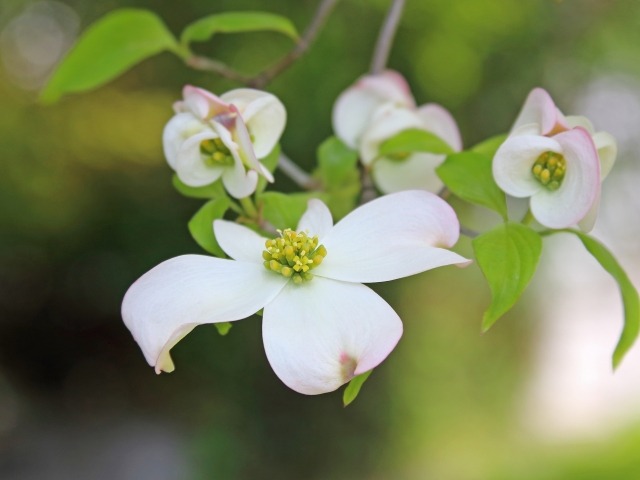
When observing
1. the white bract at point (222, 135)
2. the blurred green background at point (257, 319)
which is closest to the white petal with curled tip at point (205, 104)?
the white bract at point (222, 135)

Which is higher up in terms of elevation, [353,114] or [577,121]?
[577,121]

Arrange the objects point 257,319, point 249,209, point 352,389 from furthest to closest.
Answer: point 257,319, point 249,209, point 352,389

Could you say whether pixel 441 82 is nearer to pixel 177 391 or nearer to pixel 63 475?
pixel 177 391

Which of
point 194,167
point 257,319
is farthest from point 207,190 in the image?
point 257,319

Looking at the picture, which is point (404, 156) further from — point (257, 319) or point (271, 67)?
point (257, 319)

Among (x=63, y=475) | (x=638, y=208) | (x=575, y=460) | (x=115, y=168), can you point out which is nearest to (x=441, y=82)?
(x=638, y=208)

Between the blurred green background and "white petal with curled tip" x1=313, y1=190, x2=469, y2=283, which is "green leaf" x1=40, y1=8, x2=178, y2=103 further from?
the blurred green background

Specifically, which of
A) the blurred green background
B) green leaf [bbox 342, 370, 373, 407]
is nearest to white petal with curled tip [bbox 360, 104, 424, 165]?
green leaf [bbox 342, 370, 373, 407]

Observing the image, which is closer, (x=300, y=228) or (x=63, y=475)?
(x=300, y=228)
